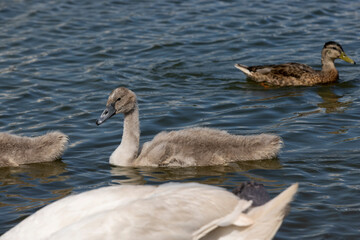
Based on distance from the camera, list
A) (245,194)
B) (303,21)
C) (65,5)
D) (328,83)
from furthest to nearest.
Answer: (65,5)
(303,21)
(328,83)
(245,194)

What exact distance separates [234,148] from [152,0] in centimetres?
947

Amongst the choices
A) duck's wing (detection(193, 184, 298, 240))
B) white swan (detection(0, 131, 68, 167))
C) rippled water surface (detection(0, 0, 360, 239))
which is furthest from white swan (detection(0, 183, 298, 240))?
Answer: white swan (detection(0, 131, 68, 167))

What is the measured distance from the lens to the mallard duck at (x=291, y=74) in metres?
12.2

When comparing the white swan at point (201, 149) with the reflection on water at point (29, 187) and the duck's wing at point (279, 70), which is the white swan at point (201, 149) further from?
the duck's wing at point (279, 70)

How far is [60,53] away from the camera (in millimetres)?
13797

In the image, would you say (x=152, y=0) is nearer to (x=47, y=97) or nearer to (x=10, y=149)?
(x=47, y=97)

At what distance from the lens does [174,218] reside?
14.6 ft

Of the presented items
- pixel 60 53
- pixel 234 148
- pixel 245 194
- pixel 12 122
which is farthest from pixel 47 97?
pixel 245 194

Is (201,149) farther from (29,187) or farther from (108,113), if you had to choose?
(29,187)

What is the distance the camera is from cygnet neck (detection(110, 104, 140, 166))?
8711mm

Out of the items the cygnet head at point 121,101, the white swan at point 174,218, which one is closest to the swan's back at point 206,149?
the cygnet head at point 121,101

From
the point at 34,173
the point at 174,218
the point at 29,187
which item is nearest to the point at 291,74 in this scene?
the point at 34,173

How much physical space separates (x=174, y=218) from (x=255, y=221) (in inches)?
18.8

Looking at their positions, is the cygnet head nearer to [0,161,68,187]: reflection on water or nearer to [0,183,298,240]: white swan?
[0,161,68,187]: reflection on water
